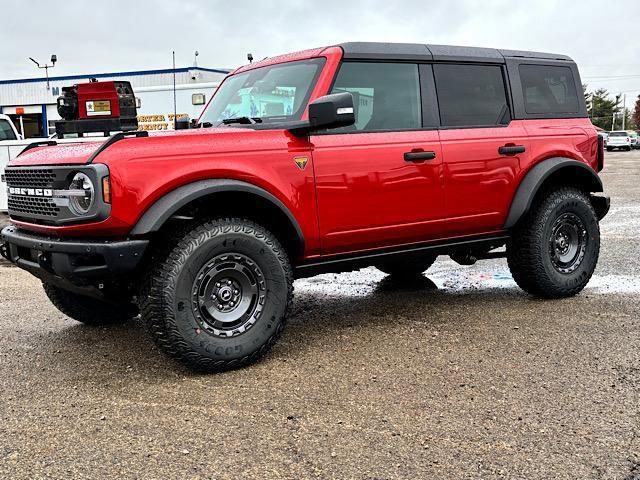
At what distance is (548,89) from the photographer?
17.7 ft

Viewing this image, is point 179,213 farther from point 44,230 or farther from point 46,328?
point 46,328

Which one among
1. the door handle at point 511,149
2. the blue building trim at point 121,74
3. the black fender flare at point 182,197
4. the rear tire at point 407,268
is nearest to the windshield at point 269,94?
the black fender flare at point 182,197

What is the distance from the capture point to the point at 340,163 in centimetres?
410

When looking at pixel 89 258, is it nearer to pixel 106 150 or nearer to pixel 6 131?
pixel 106 150

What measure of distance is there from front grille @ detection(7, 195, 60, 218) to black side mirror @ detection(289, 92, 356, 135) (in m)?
1.49

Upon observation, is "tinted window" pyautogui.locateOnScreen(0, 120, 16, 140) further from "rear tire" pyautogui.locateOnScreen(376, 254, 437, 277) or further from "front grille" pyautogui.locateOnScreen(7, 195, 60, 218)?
"front grille" pyautogui.locateOnScreen(7, 195, 60, 218)

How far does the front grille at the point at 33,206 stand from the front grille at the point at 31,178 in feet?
0.26

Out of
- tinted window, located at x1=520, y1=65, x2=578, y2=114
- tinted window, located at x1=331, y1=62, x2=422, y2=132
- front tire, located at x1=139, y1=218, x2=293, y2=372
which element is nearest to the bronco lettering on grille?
front tire, located at x1=139, y1=218, x2=293, y2=372

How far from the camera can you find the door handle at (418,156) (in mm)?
4383

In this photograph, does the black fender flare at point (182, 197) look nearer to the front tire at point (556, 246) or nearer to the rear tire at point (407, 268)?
the front tire at point (556, 246)

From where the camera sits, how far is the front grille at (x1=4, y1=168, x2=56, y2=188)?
12.2ft

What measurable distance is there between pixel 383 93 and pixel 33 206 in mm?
2293

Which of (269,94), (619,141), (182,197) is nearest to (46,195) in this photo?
(182,197)

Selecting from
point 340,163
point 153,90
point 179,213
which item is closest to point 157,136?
point 179,213
